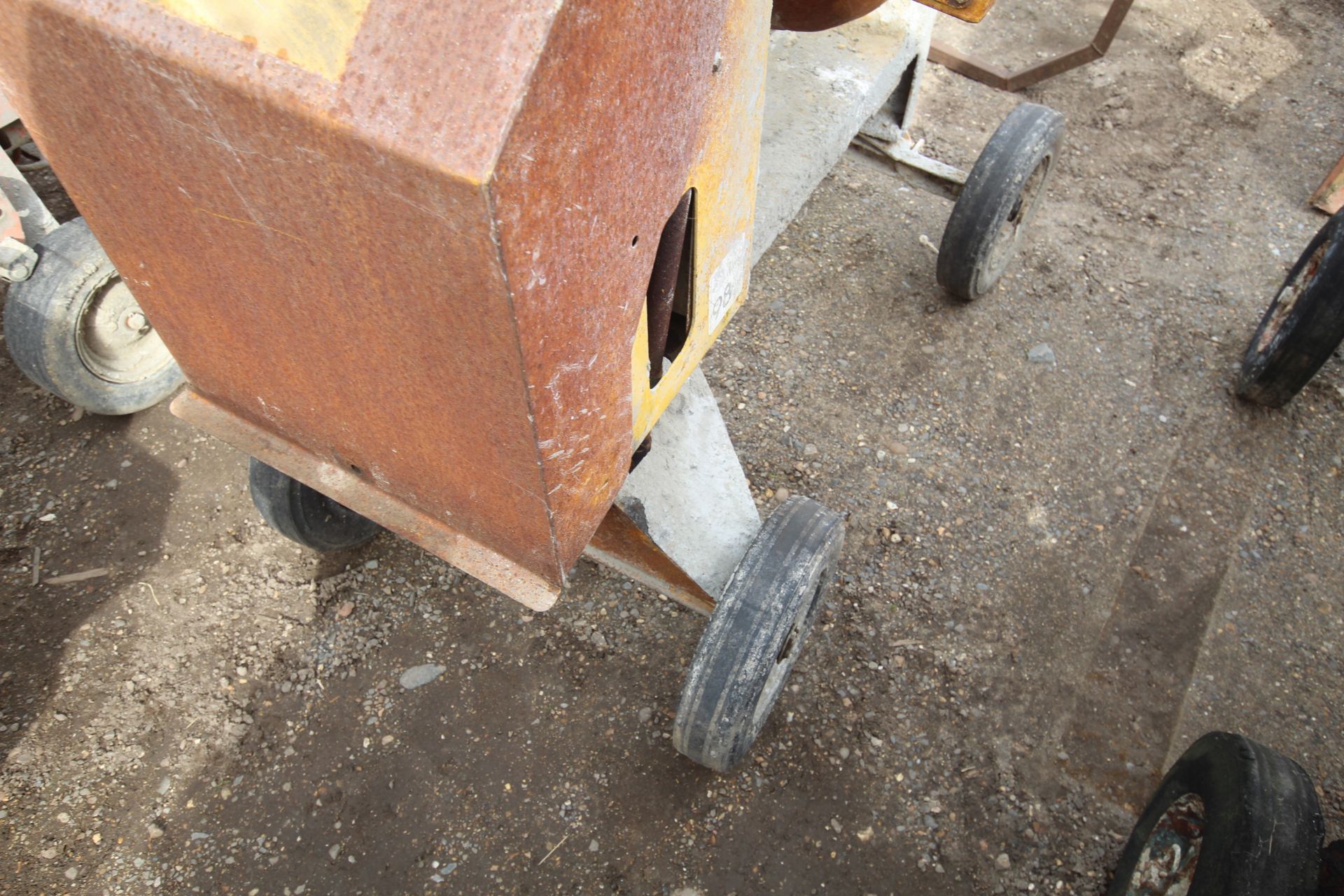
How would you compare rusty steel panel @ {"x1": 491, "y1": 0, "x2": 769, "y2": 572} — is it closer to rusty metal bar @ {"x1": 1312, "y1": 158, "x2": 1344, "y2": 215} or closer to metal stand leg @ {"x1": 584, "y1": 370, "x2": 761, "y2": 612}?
metal stand leg @ {"x1": 584, "y1": 370, "x2": 761, "y2": 612}

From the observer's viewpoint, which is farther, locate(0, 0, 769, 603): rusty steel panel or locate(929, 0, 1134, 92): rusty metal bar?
locate(929, 0, 1134, 92): rusty metal bar

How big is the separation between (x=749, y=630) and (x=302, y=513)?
3.65 ft

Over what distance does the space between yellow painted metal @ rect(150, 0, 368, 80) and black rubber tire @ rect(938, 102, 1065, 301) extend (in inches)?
84.6

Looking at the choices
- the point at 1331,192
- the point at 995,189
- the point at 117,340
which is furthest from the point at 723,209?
the point at 1331,192

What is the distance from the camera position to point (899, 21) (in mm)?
2348

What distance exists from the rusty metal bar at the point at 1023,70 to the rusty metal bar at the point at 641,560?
285 centimetres

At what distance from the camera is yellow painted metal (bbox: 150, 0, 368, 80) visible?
779 mm

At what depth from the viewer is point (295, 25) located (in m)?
0.79

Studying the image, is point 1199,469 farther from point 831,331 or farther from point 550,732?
point 550,732

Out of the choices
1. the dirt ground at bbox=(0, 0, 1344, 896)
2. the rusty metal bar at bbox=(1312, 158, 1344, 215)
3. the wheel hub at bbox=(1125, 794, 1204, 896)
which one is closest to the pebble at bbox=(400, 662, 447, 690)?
the dirt ground at bbox=(0, 0, 1344, 896)

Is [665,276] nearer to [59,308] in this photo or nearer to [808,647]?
[808,647]

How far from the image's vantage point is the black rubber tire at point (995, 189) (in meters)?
2.52

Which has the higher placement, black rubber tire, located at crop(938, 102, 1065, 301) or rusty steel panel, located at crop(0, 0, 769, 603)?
rusty steel panel, located at crop(0, 0, 769, 603)

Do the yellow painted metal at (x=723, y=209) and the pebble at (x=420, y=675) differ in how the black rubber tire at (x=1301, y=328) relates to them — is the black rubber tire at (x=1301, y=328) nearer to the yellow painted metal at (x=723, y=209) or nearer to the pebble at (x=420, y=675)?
the yellow painted metal at (x=723, y=209)
